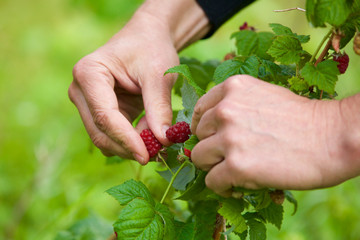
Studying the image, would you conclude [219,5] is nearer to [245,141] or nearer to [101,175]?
[245,141]

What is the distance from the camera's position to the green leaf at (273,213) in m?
1.07

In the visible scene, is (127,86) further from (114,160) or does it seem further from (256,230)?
(256,230)

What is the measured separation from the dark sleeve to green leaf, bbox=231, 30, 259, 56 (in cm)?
28

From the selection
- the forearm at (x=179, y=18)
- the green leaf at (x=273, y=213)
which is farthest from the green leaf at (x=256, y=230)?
the forearm at (x=179, y=18)

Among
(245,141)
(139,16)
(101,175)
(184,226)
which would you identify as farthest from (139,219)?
(101,175)

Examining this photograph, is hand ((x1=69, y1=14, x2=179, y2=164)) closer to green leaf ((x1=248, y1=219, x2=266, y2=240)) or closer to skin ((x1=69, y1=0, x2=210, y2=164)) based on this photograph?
skin ((x1=69, y1=0, x2=210, y2=164))

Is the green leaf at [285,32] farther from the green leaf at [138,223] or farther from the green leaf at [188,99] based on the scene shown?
the green leaf at [138,223]

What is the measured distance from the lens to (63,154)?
8.95 feet

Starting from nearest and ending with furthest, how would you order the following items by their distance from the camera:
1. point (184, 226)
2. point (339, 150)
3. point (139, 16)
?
point (339, 150)
point (184, 226)
point (139, 16)

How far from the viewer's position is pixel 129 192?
1.02 meters

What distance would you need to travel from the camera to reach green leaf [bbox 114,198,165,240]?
944 millimetres

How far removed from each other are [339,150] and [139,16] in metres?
0.91

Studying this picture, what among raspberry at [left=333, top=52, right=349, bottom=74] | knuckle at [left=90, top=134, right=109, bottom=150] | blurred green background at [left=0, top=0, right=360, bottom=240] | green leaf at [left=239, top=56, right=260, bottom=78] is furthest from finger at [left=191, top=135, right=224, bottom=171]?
blurred green background at [left=0, top=0, right=360, bottom=240]

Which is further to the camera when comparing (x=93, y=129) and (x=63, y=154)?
(x=63, y=154)
